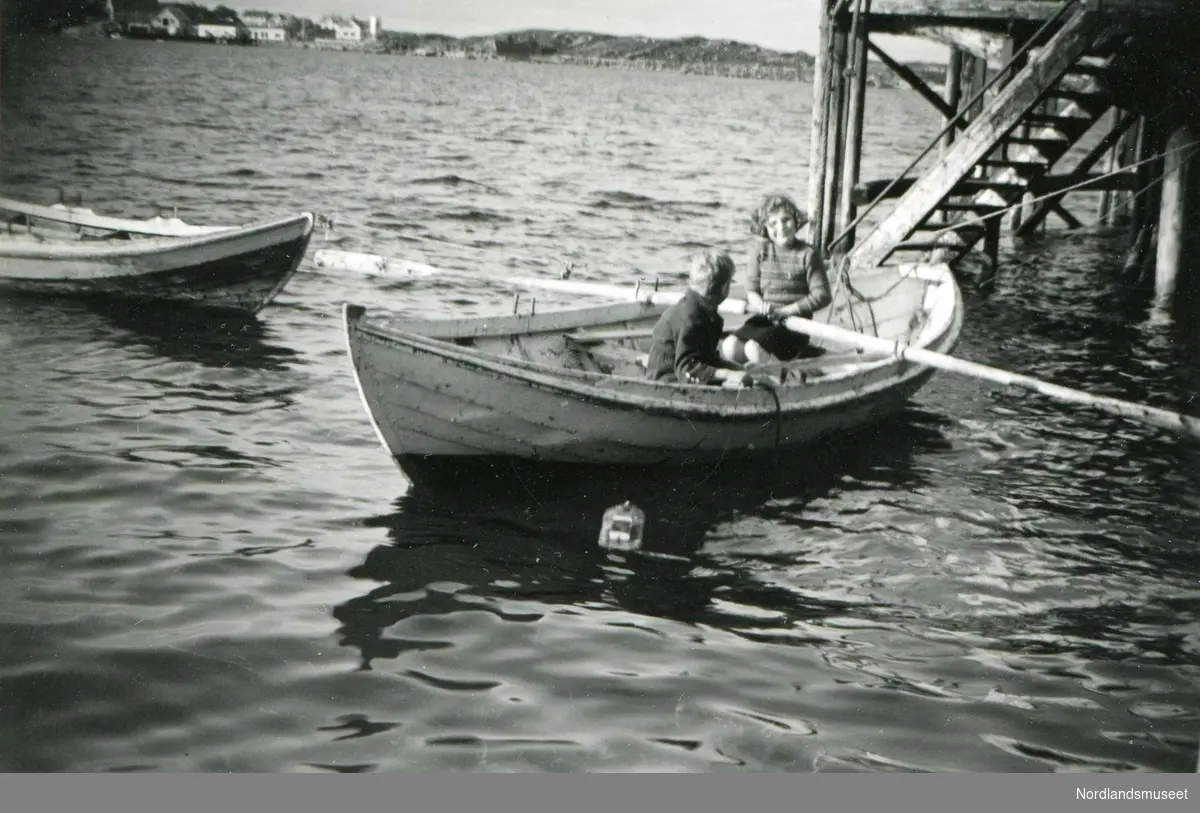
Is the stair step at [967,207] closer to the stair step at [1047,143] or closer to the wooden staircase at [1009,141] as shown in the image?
the wooden staircase at [1009,141]

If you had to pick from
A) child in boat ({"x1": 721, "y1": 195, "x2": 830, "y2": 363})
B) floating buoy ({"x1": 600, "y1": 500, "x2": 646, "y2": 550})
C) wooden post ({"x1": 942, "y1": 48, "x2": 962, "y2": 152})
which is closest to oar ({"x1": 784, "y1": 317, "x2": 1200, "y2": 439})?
child in boat ({"x1": 721, "y1": 195, "x2": 830, "y2": 363})

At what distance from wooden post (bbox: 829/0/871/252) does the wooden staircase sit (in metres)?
0.85

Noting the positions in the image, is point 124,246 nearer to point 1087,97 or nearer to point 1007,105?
point 1007,105

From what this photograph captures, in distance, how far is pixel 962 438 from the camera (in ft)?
31.7

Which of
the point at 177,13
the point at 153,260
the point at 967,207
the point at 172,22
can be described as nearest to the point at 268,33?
the point at 177,13

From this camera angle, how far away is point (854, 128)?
13.9 metres

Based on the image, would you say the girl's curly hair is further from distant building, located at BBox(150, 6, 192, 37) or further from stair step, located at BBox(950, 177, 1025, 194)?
distant building, located at BBox(150, 6, 192, 37)

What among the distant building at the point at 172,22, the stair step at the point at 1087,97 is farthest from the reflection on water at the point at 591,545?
the distant building at the point at 172,22

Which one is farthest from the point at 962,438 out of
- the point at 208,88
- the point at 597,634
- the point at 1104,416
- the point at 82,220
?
the point at 208,88

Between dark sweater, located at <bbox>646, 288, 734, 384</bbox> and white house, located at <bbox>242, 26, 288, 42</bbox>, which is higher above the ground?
white house, located at <bbox>242, 26, 288, 42</bbox>

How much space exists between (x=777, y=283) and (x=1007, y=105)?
12.2ft

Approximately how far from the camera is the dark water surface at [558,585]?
4969 millimetres

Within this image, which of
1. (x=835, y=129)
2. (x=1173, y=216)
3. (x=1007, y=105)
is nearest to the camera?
(x=1007, y=105)

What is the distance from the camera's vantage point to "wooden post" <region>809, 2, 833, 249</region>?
13.0 meters
